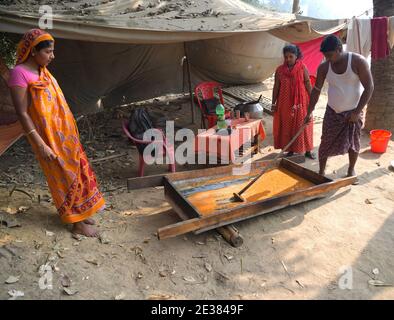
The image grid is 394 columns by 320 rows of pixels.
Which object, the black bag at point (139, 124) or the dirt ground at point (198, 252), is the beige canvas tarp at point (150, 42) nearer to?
the black bag at point (139, 124)

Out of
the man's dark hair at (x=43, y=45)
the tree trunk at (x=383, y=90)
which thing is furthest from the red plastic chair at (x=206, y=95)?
the man's dark hair at (x=43, y=45)

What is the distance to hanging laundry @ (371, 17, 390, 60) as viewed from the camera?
4.92 metres

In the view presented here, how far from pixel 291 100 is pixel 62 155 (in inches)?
120

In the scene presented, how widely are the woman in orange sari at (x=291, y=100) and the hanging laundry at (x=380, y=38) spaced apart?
1.63m

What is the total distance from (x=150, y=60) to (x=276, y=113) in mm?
3550

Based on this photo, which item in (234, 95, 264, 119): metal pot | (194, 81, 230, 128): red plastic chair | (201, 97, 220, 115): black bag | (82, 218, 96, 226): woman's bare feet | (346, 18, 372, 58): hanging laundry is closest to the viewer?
(82, 218, 96, 226): woman's bare feet

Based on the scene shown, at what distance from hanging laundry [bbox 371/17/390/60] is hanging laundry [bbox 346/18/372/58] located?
0.06m

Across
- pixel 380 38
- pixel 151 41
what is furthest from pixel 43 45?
pixel 380 38

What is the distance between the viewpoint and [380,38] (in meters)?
5.01

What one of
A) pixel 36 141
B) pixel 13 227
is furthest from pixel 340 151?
pixel 13 227

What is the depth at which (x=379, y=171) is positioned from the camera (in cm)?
435

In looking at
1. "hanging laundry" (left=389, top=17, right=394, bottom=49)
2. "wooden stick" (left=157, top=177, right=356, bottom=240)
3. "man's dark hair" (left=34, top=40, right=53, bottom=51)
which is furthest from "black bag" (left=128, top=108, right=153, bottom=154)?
"hanging laundry" (left=389, top=17, right=394, bottom=49)

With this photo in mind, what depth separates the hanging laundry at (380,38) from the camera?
4922 mm

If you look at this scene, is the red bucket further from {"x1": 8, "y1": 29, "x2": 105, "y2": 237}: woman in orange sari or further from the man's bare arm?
{"x1": 8, "y1": 29, "x2": 105, "y2": 237}: woman in orange sari
